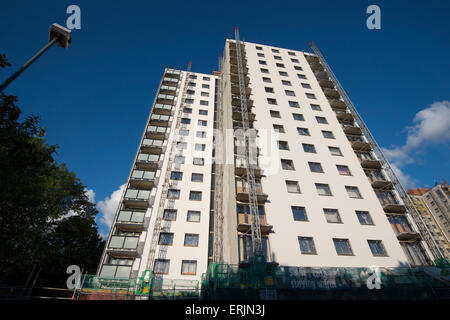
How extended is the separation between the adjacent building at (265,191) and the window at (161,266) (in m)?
0.09

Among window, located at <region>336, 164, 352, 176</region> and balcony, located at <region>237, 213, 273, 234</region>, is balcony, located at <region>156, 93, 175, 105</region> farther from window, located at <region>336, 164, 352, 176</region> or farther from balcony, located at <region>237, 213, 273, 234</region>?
window, located at <region>336, 164, 352, 176</region>

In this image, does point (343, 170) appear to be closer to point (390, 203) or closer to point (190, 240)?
point (390, 203)

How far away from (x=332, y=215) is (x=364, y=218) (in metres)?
3.30

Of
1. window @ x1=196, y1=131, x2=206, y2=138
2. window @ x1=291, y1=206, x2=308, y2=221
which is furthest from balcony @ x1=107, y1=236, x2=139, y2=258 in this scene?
window @ x1=196, y1=131, x2=206, y2=138

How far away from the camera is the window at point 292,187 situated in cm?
2056

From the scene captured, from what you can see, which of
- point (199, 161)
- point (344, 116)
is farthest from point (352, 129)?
point (199, 161)

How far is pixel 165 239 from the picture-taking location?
866 inches

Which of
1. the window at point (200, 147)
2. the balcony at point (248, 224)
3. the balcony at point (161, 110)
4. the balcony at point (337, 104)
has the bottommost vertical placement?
the balcony at point (248, 224)

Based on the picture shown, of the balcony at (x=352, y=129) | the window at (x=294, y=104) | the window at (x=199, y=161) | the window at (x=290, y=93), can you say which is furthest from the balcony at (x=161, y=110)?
the balcony at (x=352, y=129)

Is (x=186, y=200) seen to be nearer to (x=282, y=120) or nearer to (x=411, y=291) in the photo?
(x=282, y=120)

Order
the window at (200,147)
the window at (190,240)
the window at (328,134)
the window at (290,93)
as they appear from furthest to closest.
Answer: the window at (290,93), the window at (200,147), the window at (328,134), the window at (190,240)

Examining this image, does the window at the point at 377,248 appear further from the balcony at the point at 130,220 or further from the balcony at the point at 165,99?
the balcony at the point at 165,99

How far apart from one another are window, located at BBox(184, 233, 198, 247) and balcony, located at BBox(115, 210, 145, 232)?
16.2 ft

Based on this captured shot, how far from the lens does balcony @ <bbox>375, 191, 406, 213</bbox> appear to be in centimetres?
2075
